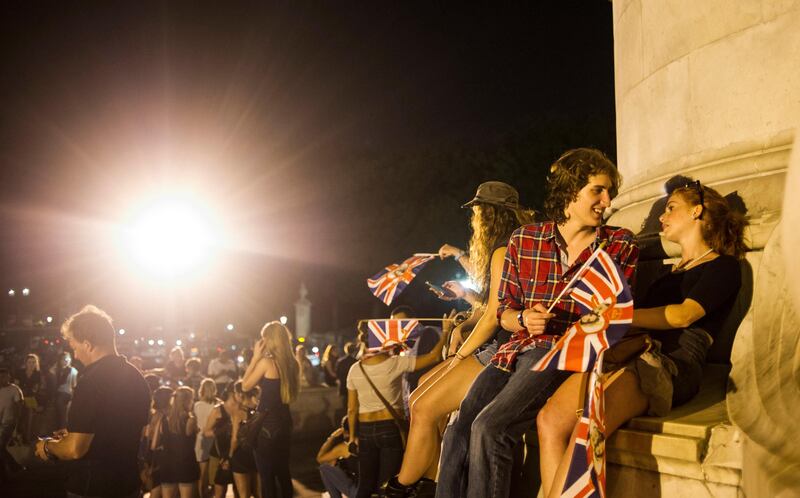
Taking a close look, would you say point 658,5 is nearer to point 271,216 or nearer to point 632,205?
point 632,205

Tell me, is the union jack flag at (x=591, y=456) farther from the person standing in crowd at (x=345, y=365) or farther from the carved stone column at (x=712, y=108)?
the person standing in crowd at (x=345, y=365)

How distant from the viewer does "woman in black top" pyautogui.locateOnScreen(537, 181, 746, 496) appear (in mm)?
3336

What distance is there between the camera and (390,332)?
597 centimetres

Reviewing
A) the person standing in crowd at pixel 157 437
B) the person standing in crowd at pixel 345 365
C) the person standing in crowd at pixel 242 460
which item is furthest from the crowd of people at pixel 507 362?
the person standing in crowd at pixel 345 365

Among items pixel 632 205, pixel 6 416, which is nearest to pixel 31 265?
pixel 6 416

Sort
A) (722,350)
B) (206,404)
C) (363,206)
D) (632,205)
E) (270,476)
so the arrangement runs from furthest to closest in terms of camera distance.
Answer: (363,206)
(206,404)
(270,476)
(632,205)
(722,350)

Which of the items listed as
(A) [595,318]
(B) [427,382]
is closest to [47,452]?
(B) [427,382]

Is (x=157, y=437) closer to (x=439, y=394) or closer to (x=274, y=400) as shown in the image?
(x=274, y=400)

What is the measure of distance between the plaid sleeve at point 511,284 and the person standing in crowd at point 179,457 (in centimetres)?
577

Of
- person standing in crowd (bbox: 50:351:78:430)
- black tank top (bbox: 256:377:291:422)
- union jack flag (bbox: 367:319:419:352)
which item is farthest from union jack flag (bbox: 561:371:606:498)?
person standing in crowd (bbox: 50:351:78:430)

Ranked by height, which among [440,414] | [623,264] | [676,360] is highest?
[623,264]

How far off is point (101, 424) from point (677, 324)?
12.7 feet

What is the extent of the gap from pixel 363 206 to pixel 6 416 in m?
21.8

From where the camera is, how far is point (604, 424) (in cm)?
319
